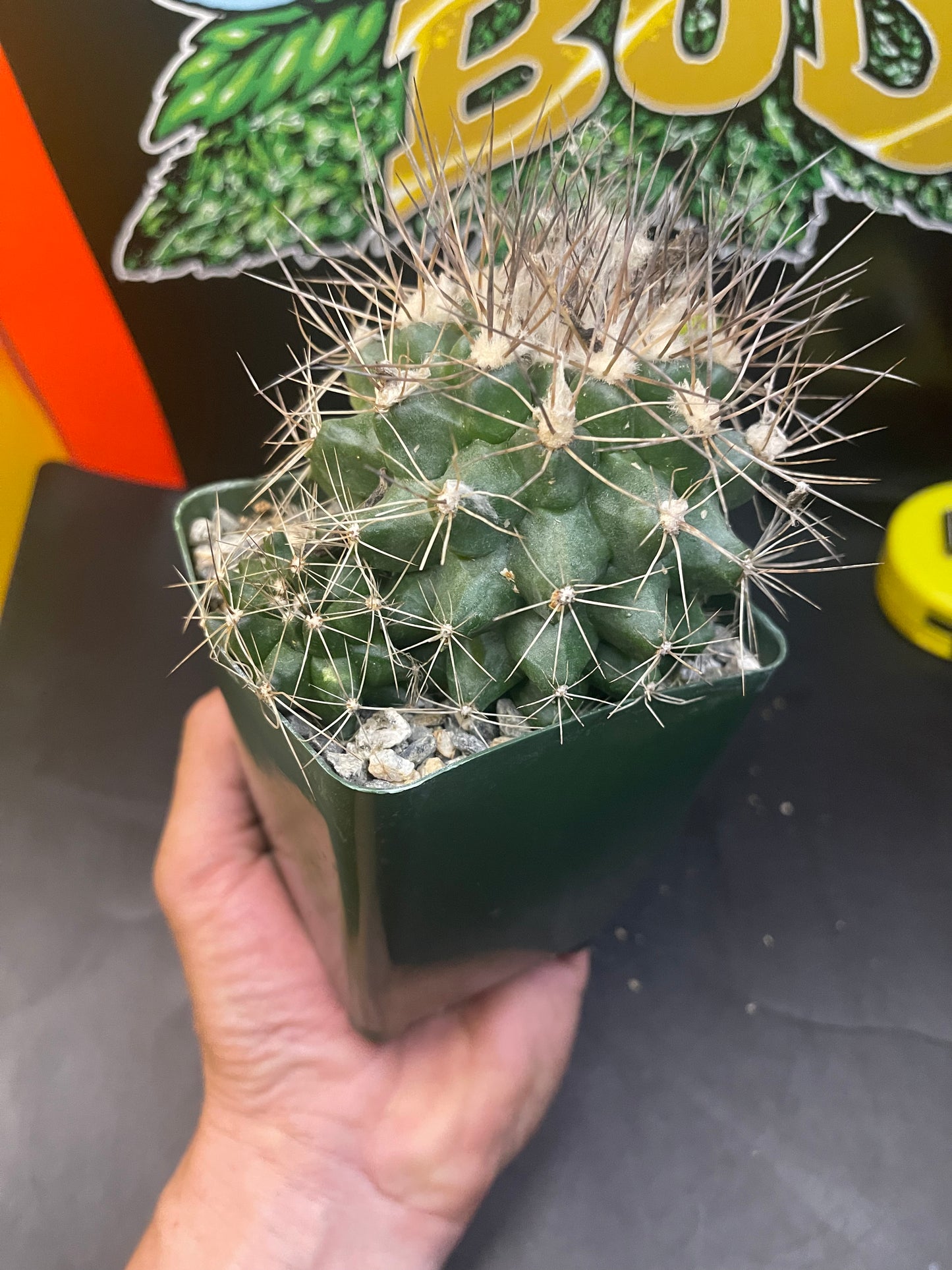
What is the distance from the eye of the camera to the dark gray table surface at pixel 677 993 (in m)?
0.57

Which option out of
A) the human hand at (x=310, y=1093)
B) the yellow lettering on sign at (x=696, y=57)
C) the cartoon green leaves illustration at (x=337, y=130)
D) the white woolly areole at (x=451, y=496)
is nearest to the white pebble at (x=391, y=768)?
the white woolly areole at (x=451, y=496)

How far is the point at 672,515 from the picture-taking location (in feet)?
1.05

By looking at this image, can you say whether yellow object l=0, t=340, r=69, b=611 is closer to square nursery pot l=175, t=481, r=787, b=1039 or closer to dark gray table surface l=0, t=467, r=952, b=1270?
dark gray table surface l=0, t=467, r=952, b=1270

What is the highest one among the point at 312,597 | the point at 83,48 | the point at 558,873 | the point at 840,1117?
the point at 83,48

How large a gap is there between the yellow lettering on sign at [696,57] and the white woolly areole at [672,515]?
47 centimetres

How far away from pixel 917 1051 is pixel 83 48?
0.95 m

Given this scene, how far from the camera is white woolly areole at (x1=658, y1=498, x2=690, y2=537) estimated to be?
32 cm

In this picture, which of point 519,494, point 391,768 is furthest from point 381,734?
point 519,494

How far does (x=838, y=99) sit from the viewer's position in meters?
0.66

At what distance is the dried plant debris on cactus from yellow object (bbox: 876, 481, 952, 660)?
42 cm

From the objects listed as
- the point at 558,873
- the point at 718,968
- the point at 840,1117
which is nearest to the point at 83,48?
the point at 558,873

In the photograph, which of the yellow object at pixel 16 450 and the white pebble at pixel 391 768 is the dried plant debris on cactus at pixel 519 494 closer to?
the white pebble at pixel 391 768

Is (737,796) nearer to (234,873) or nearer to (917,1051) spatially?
(917,1051)

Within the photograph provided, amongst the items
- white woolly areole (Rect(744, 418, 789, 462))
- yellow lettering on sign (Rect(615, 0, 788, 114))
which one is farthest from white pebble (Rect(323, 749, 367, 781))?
yellow lettering on sign (Rect(615, 0, 788, 114))
